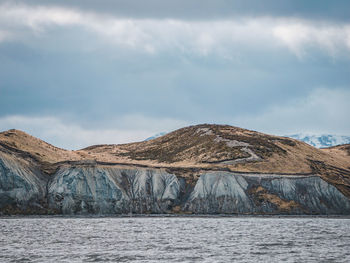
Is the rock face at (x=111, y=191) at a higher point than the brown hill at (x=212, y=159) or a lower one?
lower

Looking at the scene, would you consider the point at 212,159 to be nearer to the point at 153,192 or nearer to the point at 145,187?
the point at 153,192

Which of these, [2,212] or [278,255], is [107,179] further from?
[278,255]

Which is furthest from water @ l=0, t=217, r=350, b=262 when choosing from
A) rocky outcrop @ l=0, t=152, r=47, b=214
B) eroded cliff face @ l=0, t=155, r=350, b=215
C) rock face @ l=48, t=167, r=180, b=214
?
rock face @ l=48, t=167, r=180, b=214

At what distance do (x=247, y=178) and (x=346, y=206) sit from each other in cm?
2968

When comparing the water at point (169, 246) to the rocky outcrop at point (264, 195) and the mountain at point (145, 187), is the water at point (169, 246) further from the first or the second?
the rocky outcrop at point (264, 195)

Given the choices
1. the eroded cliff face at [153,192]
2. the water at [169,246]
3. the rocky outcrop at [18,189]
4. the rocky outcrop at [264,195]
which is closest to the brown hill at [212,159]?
the eroded cliff face at [153,192]

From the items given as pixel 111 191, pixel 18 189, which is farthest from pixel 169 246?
pixel 111 191

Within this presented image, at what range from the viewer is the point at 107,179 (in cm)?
14775

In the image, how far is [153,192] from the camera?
152000 mm

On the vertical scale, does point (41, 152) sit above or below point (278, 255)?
above

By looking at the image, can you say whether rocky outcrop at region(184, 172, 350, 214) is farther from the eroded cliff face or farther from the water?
the water

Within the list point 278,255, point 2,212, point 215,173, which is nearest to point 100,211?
point 2,212

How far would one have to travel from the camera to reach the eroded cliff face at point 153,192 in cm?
13475

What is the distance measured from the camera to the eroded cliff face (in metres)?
135
